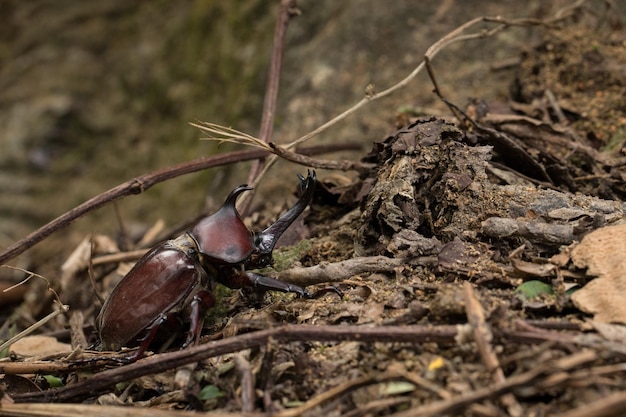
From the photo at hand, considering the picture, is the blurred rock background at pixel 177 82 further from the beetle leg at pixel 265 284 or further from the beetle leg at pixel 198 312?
the beetle leg at pixel 198 312

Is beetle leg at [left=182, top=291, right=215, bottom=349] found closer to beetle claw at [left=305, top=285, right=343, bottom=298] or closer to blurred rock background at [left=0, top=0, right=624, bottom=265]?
beetle claw at [left=305, top=285, right=343, bottom=298]

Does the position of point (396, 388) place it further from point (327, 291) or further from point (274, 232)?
point (274, 232)

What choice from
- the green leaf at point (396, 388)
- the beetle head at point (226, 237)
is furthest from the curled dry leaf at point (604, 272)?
the beetle head at point (226, 237)

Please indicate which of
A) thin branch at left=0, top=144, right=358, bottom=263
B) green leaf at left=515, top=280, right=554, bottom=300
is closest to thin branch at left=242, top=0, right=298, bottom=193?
thin branch at left=0, top=144, right=358, bottom=263

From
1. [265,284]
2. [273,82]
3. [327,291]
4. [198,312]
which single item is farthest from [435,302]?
[273,82]

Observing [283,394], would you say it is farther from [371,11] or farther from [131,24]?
[131,24]

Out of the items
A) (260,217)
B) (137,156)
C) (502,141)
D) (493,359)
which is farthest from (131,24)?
(493,359)
